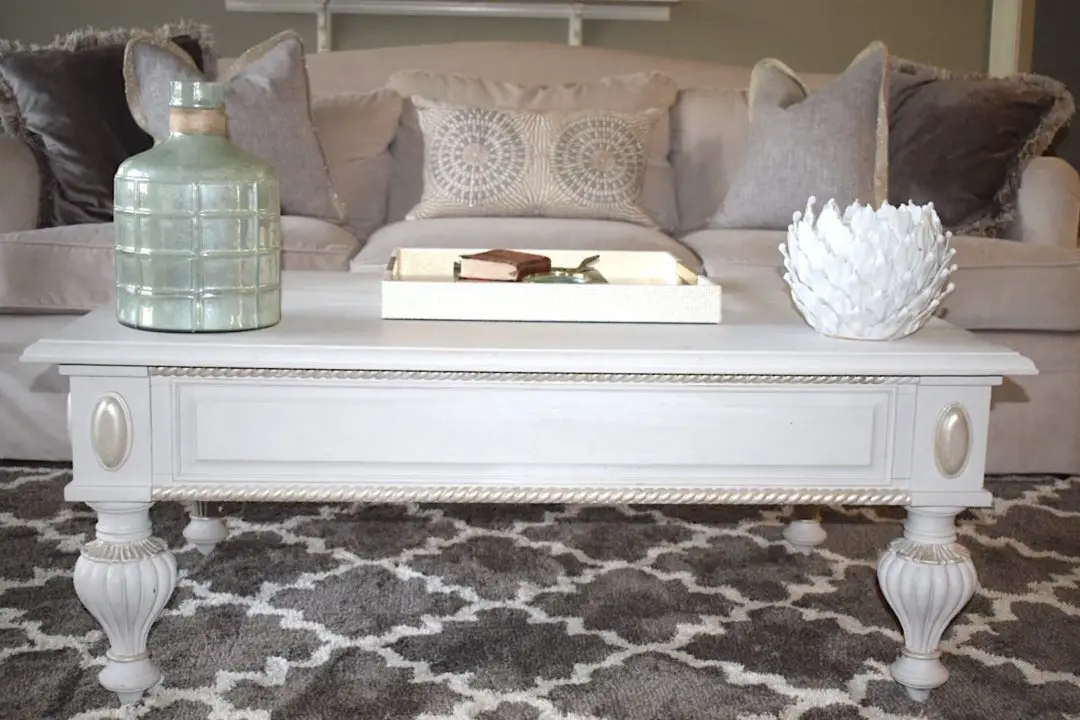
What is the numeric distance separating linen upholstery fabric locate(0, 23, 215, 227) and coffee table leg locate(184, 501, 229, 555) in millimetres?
988

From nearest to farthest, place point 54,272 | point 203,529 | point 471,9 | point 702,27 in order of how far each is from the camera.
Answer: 1. point 203,529
2. point 54,272
3. point 471,9
4. point 702,27

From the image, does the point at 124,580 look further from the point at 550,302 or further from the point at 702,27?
the point at 702,27

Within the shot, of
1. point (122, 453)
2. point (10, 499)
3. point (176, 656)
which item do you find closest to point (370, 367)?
point (122, 453)

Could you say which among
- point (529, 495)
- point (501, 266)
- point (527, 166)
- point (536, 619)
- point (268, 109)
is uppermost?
point (268, 109)

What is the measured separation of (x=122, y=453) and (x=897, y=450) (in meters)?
0.92

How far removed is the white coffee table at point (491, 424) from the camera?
4.50ft

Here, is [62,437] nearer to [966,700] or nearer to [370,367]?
[370,367]

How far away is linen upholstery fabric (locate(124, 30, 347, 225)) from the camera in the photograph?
8.86 ft

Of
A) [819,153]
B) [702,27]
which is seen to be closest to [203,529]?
[819,153]

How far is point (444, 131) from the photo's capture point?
2.93m

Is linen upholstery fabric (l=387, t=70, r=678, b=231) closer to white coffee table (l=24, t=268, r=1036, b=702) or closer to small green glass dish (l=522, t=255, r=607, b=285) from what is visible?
small green glass dish (l=522, t=255, r=607, b=285)

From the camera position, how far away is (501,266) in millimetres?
1631

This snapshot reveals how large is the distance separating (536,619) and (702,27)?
11.0 feet

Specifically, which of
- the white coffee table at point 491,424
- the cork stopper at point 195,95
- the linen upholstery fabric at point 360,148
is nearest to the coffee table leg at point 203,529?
the white coffee table at point 491,424
